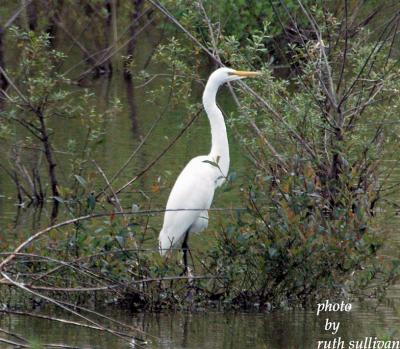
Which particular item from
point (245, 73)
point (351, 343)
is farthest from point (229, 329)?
point (245, 73)

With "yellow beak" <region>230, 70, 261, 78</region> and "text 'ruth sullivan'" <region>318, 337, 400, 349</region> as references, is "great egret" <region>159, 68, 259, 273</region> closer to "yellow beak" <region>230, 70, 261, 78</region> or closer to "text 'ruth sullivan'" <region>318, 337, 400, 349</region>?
"yellow beak" <region>230, 70, 261, 78</region>

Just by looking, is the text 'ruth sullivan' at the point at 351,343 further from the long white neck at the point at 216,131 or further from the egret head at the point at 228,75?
the egret head at the point at 228,75

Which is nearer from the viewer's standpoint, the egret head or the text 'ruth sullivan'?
the text 'ruth sullivan'

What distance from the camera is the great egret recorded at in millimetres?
7934

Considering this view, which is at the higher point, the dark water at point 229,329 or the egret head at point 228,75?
the egret head at point 228,75

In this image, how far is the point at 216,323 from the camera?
6.66m

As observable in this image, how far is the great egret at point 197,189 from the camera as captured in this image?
7934mm

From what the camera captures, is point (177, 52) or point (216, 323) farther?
point (177, 52)

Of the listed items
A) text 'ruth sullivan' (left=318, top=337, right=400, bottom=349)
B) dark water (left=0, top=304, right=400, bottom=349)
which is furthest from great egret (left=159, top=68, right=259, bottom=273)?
text 'ruth sullivan' (left=318, top=337, right=400, bottom=349)

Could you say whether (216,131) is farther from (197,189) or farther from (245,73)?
(197,189)

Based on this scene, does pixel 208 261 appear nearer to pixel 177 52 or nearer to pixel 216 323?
pixel 216 323

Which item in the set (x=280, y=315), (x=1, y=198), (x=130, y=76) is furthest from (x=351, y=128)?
(x=130, y=76)

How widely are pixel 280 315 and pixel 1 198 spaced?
14.9 feet

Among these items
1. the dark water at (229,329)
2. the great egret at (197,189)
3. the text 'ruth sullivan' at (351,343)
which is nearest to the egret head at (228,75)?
the great egret at (197,189)
